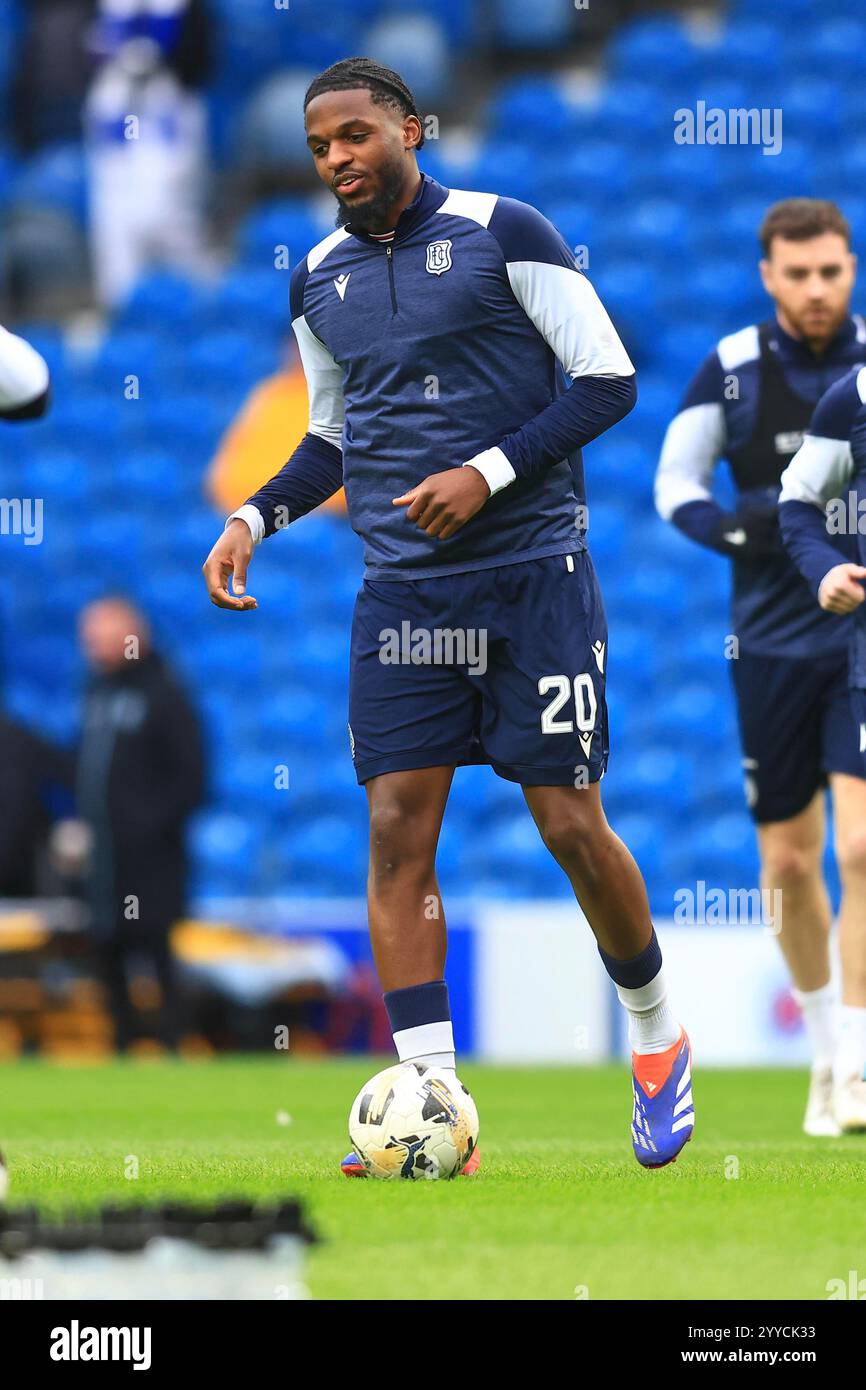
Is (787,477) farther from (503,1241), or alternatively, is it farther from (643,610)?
(643,610)

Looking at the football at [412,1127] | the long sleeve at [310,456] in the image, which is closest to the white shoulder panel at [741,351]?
the long sleeve at [310,456]

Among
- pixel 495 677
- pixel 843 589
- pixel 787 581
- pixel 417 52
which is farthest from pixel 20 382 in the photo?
pixel 417 52

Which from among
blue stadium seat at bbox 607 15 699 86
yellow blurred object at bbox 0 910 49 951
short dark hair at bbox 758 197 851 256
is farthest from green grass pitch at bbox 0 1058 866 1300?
blue stadium seat at bbox 607 15 699 86

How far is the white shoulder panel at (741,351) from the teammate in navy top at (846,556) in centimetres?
81

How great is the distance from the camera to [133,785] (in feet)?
40.0

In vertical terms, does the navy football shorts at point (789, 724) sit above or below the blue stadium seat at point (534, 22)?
below

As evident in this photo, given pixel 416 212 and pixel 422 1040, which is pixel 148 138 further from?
pixel 422 1040

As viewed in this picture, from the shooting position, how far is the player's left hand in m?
4.91

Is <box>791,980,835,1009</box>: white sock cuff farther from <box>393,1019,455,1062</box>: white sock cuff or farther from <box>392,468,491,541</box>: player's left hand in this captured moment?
<box>392,468,491,541</box>: player's left hand

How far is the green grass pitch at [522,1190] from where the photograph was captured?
352cm

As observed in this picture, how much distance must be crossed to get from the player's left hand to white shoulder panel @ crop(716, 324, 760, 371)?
2.26 metres

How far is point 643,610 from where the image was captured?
45.6 ft

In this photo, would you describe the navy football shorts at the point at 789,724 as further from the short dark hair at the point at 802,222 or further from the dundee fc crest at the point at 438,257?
the dundee fc crest at the point at 438,257

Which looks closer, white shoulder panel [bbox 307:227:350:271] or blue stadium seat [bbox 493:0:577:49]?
white shoulder panel [bbox 307:227:350:271]
